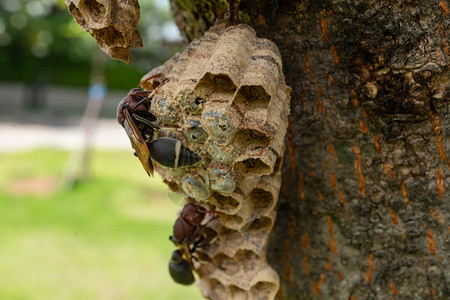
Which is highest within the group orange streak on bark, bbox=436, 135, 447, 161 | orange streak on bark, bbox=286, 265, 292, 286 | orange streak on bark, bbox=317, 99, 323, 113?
orange streak on bark, bbox=317, 99, 323, 113

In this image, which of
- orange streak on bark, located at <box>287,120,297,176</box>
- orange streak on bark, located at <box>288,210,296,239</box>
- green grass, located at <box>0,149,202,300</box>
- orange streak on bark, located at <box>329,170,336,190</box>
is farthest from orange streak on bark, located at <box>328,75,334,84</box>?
green grass, located at <box>0,149,202,300</box>

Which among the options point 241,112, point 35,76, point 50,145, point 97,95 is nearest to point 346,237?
point 241,112

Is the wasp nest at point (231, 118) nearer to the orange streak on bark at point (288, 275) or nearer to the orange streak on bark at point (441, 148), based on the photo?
the orange streak on bark at point (288, 275)

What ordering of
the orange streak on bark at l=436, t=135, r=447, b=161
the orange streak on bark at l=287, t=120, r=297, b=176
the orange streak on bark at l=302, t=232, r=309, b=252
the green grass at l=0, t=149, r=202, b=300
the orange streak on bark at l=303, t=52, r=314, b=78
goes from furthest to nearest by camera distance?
the green grass at l=0, t=149, r=202, b=300 < the orange streak on bark at l=302, t=232, r=309, b=252 < the orange streak on bark at l=287, t=120, r=297, b=176 < the orange streak on bark at l=303, t=52, r=314, b=78 < the orange streak on bark at l=436, t=135, r=447, b=161

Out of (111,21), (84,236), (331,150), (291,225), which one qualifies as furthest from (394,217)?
(84,236)

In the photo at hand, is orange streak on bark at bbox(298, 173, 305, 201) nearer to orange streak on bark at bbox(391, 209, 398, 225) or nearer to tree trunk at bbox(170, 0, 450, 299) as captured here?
tree trunk at bbox(170, 0, 450, 299)

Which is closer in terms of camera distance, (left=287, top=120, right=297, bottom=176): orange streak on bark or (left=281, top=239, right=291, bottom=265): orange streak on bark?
(left=287, top=120, right=297, bottom=176): orange streak on bark

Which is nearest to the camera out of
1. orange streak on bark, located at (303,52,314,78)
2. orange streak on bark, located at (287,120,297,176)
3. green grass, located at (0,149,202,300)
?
orange streak on bark, located at (303,52,314,78)
